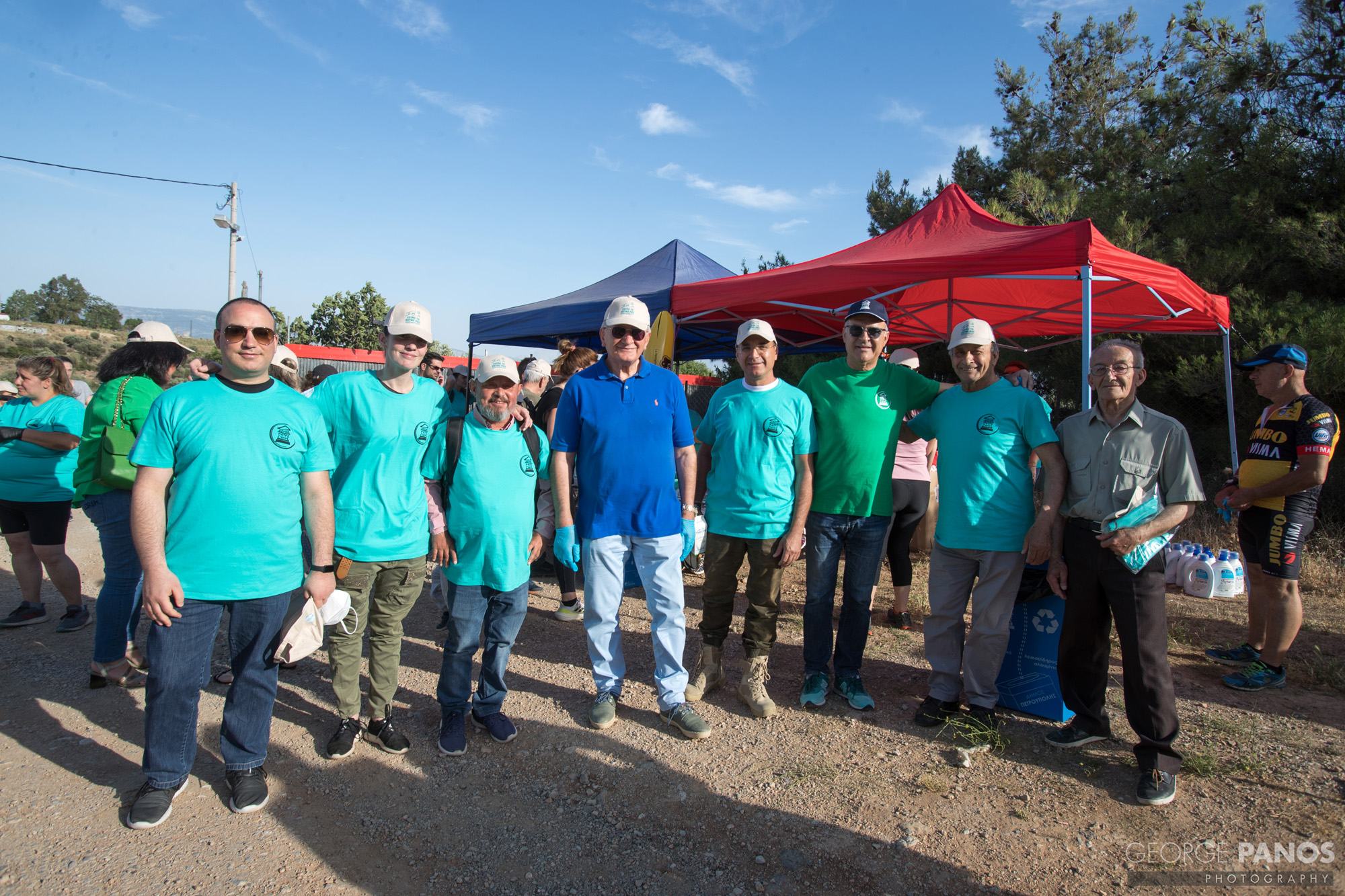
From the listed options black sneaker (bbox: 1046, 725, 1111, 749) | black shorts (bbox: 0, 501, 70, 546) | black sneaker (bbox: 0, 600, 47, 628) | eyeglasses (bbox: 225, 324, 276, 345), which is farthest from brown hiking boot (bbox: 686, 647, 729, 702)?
black sneaker (bbox: 0, 600, 47, 628)

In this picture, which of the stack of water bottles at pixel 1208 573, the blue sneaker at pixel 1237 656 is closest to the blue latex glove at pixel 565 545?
the blue sneaker at pixel 1237 656

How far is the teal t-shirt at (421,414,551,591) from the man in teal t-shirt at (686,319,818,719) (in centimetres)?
93

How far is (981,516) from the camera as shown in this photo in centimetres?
300

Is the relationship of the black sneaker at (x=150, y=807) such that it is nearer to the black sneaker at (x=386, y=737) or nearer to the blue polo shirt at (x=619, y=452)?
the black sneaker at (x=386, y=737)

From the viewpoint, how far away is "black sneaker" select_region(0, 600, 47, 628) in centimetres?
419

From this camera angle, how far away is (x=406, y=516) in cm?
286

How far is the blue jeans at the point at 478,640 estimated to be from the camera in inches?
116

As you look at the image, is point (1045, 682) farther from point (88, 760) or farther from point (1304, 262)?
point (1304, 262)

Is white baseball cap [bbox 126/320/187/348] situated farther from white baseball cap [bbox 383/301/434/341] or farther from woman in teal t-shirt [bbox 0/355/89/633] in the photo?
white baseball cap [bbox 383/301/434/341]

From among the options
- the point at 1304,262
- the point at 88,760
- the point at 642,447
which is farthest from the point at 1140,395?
the point at 88,760

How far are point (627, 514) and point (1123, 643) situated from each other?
2.09m

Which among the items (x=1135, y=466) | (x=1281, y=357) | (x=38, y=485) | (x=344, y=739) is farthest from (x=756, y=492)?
(x=38, y=485)

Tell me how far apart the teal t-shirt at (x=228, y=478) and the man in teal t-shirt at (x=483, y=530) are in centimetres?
61

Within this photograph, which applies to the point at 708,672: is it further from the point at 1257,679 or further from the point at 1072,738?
the point at 1257,679
